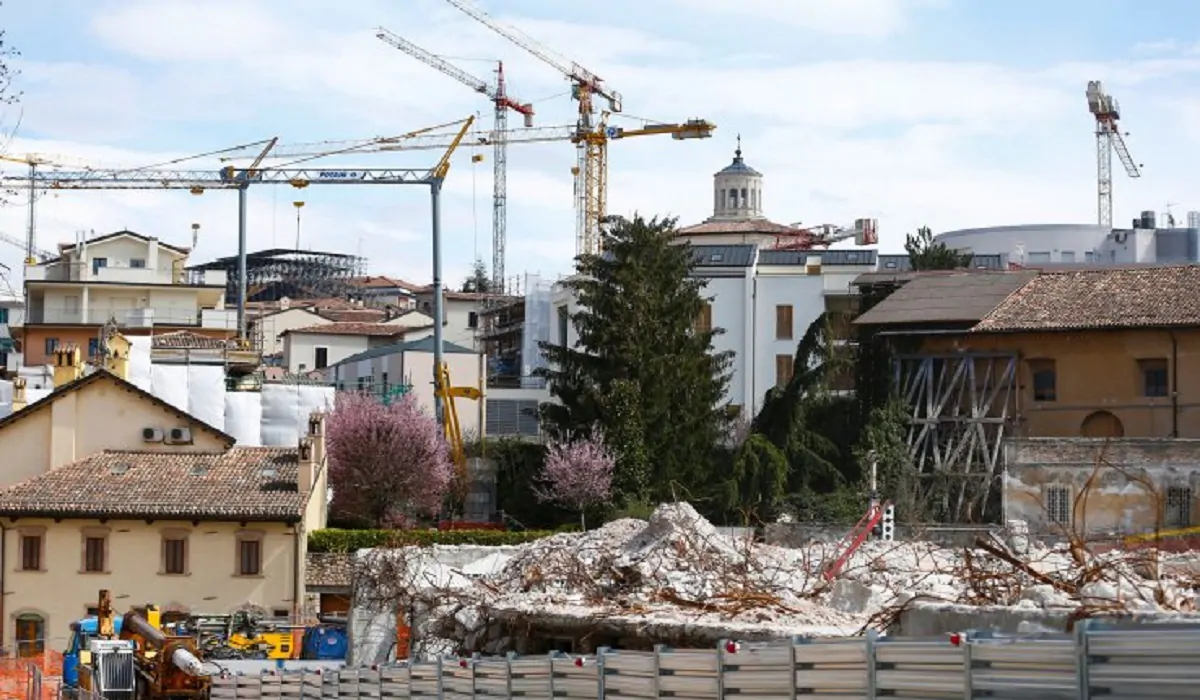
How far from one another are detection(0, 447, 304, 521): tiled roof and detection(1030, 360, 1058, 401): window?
24.9m

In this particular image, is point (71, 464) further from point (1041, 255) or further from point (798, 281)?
point (1041, 255)

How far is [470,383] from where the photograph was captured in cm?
9888

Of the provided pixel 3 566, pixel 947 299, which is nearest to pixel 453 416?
pixel 947 299

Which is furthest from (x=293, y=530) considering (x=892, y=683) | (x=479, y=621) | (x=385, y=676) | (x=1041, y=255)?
(x=1041, y=255)

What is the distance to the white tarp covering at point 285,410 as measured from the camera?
80125mm

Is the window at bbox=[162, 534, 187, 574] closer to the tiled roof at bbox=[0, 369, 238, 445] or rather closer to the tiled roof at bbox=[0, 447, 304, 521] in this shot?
the tiled roof at bbox=[0, 447, 304, 521]

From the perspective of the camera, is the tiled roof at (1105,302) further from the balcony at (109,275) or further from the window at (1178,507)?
the balcony at (109,275)

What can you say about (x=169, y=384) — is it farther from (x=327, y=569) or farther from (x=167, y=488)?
(x=327, y=569)

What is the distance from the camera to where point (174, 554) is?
193ft

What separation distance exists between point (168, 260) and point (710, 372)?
155ft

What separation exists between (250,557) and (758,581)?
33858 millimetres

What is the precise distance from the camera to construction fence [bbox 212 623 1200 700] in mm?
11492

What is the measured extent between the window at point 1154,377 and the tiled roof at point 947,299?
608 centimetres

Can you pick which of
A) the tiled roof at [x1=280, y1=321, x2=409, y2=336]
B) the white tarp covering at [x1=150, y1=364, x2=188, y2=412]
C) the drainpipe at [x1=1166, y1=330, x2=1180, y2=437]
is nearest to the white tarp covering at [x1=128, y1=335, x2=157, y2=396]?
the white tarp covering at [x1=150, y1=364, x2=188, y2=412]
